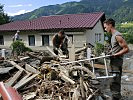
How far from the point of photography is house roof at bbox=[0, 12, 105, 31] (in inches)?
937

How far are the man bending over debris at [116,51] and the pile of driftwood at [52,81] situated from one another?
0.66m

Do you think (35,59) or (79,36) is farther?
(79,36)

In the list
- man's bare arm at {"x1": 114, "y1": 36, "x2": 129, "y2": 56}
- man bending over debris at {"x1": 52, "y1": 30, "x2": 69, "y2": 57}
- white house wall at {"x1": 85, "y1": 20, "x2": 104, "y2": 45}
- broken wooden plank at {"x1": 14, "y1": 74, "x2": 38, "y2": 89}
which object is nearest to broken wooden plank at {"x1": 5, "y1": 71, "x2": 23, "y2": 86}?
broken wooden plank at {"x1": 14, "y1": 74, "x2": 38, "y2": 89}

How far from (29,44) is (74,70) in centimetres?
1974

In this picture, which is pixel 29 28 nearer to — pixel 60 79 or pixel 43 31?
pixel 43 31

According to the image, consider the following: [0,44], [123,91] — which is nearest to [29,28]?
[0,44]

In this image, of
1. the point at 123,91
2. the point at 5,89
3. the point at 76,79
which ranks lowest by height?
the point at 123,91

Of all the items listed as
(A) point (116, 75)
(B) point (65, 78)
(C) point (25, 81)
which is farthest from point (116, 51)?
(C) point (25, 81)

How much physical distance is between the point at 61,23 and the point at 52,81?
1883 cm

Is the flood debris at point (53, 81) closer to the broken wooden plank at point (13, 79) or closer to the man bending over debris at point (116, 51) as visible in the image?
the broken wooden plank at point (13, 79)

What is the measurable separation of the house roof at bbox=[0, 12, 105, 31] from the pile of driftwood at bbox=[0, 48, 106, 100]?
15.5 metres

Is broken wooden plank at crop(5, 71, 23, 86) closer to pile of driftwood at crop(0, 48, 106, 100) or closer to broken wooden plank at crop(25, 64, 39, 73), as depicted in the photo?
pile of driftwood at crop(0, 48, 106, 100)

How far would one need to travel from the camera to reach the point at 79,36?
23312 millimetres

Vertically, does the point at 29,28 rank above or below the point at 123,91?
above
